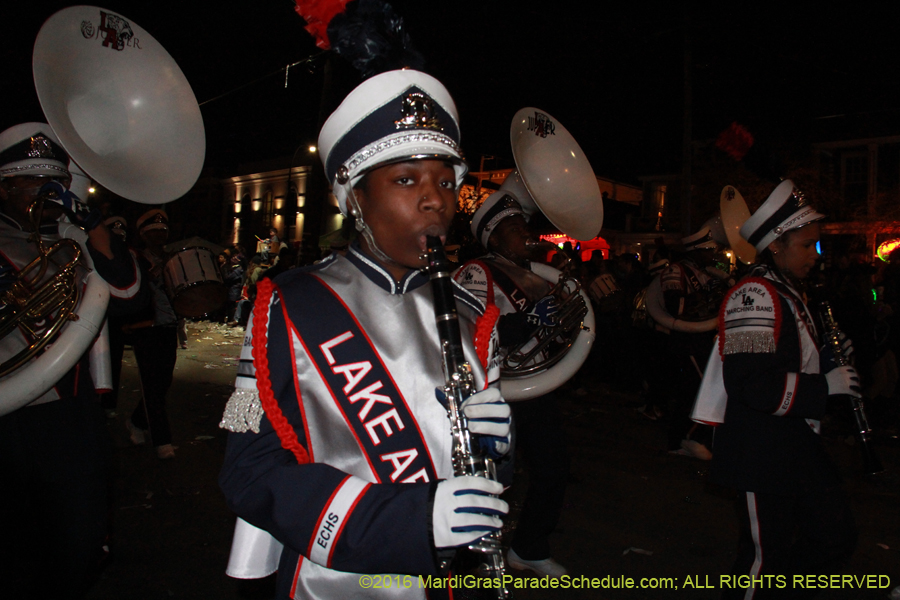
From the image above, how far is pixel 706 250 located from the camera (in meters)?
7.45

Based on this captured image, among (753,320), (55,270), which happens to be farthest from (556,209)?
(55,270)

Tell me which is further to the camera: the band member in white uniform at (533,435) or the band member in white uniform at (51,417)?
the band member in white uniform at (533,435)

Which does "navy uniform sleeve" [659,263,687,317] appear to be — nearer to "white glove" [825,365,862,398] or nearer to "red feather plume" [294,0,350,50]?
"white glove" [825,365,862,398]

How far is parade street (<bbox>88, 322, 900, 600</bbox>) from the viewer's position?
368 cm

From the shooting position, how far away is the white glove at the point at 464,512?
1217mm

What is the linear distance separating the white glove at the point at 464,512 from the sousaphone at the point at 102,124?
6.39 feet

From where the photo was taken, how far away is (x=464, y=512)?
1222 millimetres

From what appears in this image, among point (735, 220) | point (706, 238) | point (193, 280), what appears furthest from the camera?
point (706, 238)

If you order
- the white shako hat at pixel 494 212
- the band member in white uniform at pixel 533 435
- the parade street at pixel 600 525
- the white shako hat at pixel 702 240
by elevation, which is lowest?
the parade street at pixel 600 525

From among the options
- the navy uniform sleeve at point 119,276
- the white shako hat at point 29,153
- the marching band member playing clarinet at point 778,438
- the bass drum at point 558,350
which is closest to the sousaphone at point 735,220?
the bass drum at point 558,350

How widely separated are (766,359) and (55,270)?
10.8 feet

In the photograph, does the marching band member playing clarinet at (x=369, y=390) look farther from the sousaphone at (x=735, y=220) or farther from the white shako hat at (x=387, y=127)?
the sousaphone at (x=735, y=220)

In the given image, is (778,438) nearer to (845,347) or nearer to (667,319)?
(845,347)

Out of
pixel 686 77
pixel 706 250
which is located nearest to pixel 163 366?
pixel 706 250
